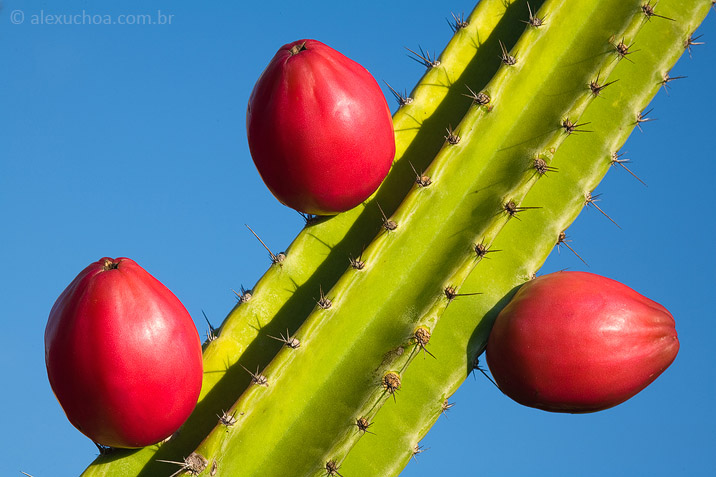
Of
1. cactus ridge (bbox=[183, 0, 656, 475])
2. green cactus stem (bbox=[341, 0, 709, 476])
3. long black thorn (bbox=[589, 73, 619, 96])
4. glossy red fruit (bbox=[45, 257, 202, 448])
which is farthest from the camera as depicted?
long black thorn (bbox=[589, 73, 619, 96])

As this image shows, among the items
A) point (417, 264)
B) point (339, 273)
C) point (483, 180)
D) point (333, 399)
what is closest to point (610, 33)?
point (483, 180)

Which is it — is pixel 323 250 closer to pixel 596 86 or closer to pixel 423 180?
pixel 423 180

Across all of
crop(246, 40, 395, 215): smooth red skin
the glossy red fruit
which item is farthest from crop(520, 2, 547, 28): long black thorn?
the glossy red fruit

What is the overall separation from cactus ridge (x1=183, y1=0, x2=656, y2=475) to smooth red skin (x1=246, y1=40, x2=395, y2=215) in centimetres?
38

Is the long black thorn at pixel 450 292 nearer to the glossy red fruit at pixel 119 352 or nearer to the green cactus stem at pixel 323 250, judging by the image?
the green cactus stem at pixel 323 250

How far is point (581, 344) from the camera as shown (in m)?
4.23

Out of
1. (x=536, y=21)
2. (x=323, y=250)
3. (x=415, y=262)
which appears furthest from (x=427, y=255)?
(x=536, y=21)

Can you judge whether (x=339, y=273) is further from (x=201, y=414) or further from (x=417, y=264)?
(x=201, y=414)

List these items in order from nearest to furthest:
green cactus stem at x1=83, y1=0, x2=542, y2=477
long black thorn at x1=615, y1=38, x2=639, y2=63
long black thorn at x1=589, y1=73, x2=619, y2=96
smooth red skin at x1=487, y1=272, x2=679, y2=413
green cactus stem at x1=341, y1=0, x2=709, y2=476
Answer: smooth red skin at x1=487, y1=272, x2=679, y2=413 → green cactus stem at x1=341, y1=0, x2=709, y2=476 → green cactus stem at x1=83, y1=0, x2=542, y2=477 → long black thorn at x1=589, y1=73, x2=619, y2=96 → long black thorn at x1=615, y1=38, x2=639, y2=63

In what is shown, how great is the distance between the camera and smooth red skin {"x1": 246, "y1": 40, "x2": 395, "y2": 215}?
430 centimetres

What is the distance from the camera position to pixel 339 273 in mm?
4824

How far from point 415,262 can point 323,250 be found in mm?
586

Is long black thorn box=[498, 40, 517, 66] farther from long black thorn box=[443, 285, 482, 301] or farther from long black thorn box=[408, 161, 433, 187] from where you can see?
long black thorn box=[443, 285, 482, 301]

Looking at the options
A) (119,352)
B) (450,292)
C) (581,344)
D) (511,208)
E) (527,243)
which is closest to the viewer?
(119,352)
